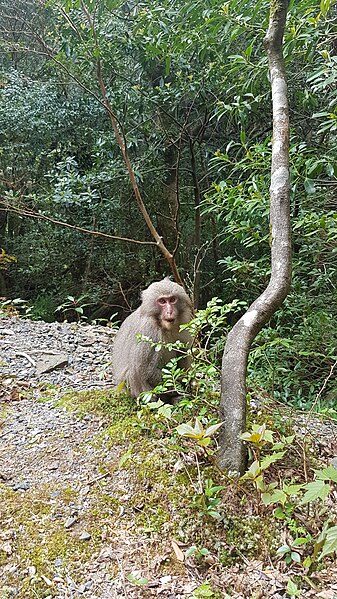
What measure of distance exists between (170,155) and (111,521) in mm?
7172

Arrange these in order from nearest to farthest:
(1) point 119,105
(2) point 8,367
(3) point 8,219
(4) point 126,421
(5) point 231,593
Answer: (5) point 231,593, (4) point 126,421, (2) point 8,367, (1) point 119,105, (3) point 8,219

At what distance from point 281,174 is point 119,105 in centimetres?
507

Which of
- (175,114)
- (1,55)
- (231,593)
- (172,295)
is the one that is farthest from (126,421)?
(1,55)

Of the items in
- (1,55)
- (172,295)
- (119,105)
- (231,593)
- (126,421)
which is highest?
(1,55)

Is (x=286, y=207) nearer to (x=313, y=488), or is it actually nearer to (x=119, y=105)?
(x=313, y=488)

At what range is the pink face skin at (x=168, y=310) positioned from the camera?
3326 millimetres

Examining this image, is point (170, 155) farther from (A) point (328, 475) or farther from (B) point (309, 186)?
(A) point (328, 475)

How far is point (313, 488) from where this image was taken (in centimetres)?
188

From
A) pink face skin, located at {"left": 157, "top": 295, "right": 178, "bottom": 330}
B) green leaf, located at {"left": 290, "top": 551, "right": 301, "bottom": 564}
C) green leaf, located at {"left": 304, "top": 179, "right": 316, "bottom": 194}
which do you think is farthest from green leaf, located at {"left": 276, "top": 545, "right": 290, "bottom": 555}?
green leaf, located at {"left": 304, "top": 179, "right": 316, "bottom": 194}

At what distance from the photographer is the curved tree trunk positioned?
2469 mm

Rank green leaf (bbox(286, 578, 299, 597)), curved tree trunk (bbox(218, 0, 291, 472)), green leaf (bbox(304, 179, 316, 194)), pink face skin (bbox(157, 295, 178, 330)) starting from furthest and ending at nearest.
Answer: green leaf (bbox(304, 179, 316, 194)) < pink face skin (bbox(157, 295, 178, 330)) < curved tree trunk (bbox(218, 0, 291, 472)) < green leaf (bbox(286, 578, 299, 597))

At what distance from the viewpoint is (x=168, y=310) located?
3.33 meters

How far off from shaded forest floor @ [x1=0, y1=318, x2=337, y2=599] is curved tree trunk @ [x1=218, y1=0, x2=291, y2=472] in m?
0.30

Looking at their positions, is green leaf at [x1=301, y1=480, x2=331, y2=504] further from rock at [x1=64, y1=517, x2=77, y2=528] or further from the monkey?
the monkey
